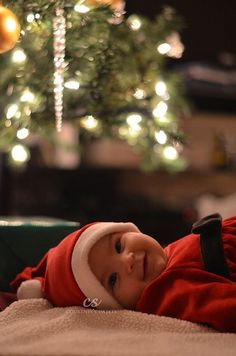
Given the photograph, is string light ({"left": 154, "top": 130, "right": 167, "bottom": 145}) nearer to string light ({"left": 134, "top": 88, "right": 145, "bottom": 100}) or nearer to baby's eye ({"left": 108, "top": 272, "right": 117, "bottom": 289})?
string light ({"left": 134, "top": 88, "right": 145, "bottom": 100})

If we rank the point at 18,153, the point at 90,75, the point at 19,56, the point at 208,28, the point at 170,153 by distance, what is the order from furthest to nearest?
the point at 208,28 < the point at 170,153 < the point at 18,153 < the point at 19,56 < the point at 90,75

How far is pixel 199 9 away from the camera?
9.61 ft

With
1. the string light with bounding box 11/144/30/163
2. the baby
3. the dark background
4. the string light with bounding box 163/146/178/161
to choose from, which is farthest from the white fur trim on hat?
the dark background

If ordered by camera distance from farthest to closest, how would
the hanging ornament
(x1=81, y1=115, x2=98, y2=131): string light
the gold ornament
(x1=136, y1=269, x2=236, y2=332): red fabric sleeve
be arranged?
(x1=81, y1=115, x2=98, y2=131): string light → the hanging ornament → the gold ornament → (x1=136, y1=269, x2=236, y2=332): red fabric sleeve

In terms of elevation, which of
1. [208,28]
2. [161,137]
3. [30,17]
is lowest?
[208,28]

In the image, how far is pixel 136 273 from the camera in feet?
2.92

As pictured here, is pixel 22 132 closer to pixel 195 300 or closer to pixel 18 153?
pixel 18 153

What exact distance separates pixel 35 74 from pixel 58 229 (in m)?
0.42

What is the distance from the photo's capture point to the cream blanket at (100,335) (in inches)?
25.3

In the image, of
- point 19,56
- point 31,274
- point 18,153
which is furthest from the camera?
point 18,153

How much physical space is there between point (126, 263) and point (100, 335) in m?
0.19

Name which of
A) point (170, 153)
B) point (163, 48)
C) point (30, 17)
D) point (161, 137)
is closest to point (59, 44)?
point (30, 17)

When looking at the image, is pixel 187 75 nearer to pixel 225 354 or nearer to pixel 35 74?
pixel 35 74

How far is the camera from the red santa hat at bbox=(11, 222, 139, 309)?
882mm
